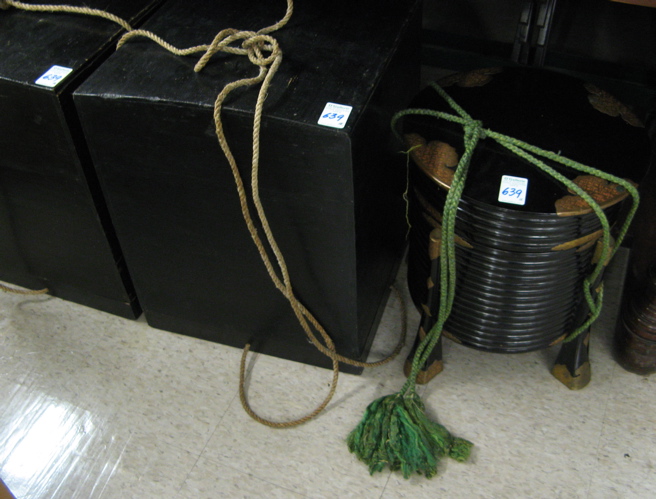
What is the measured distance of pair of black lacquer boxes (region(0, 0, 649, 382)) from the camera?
50.7 inches

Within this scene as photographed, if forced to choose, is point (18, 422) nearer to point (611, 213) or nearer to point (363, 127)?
point (363, 127)

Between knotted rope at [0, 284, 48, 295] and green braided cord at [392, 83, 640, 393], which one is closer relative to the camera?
green braided cord at [392, 83, 640, 393]

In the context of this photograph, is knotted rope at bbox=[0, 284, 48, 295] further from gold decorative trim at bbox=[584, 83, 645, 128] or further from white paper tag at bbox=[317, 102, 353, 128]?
gold decorative trim at bbox=[584, 83, 645, 128]

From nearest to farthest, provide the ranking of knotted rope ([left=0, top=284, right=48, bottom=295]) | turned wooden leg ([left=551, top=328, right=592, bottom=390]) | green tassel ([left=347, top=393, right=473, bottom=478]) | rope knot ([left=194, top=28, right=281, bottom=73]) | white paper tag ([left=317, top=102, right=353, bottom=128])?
white paper tag ([left=317, top=102, right=353, bottom=128])
rope knot ([left=194, top=28, right=281, bottom=73])
green tassel ([left=347, top=393, right=473, bottom=478])
turned wooden leg ([left=551, top=328, right=592, bottom=390])
knotted rope ([left=0, top=284, right=48, bottom=295])

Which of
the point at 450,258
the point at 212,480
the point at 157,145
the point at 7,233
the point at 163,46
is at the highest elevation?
the point at 163,46

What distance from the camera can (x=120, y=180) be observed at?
1451mm

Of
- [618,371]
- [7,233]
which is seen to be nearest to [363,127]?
[618,371]

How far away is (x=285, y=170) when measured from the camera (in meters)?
1.30

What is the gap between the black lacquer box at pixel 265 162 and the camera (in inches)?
50.4

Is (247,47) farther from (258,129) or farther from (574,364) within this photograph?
(574,364)

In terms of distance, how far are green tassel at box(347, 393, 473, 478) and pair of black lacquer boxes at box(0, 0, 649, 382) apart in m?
0.17

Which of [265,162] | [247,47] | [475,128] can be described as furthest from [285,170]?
[475,128]

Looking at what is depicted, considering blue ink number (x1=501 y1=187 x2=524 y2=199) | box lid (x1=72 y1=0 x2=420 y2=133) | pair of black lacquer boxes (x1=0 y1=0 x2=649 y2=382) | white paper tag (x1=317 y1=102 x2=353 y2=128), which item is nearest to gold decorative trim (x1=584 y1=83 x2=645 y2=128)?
pair of black lacquer boxes (x1=0 y1=0 x2=649 y2=382)

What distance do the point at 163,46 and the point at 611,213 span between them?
3.08 feet
